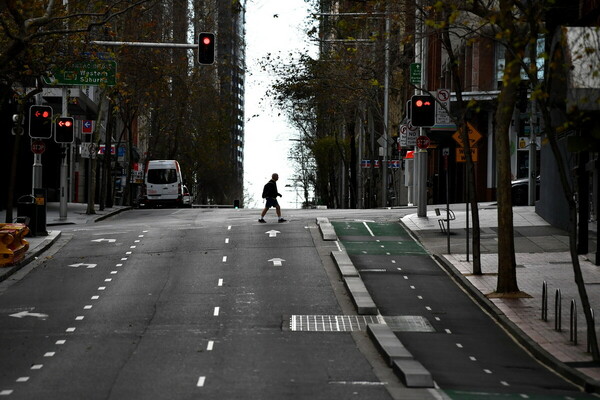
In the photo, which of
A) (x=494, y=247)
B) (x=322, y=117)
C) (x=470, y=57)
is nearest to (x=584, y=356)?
(x=494, y=247)

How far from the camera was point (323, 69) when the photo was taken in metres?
53.8

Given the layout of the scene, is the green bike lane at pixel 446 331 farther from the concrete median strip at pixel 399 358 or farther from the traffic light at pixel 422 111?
the traffic light at pixel 422 111

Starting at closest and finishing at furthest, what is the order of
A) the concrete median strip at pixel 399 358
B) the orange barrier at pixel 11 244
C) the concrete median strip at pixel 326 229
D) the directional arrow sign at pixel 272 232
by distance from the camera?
1. the concrete median strip at pixel 399 358
2. the orange barrier at pixel 11 244
3. the concrete median strip at pixel 326 229
4. the directional arrow sign at pixel 272 232

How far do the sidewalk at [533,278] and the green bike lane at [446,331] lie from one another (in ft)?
0.71

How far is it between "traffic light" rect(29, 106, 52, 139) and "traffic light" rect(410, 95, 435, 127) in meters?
10.4

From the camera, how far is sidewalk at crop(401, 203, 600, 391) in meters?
15.5

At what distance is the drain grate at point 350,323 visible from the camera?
57.3 ft

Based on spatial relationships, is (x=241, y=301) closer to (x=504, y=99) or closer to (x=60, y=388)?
(x=504, y=99)

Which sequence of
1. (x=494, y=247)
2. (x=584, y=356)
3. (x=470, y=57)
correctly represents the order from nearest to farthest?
(x=584, y=356)
(x=494, y=247)
(x=470, y=57)

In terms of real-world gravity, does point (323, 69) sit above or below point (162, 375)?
above

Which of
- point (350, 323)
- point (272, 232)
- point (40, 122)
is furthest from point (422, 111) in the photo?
point (350, 323)

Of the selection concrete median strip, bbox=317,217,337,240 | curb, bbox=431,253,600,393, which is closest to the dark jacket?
concrete median strip, bbox=317,217,337,240

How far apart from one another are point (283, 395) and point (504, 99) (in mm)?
10346

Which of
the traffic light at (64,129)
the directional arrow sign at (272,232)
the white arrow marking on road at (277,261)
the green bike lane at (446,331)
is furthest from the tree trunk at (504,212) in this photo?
the traffic light at (64,129)
